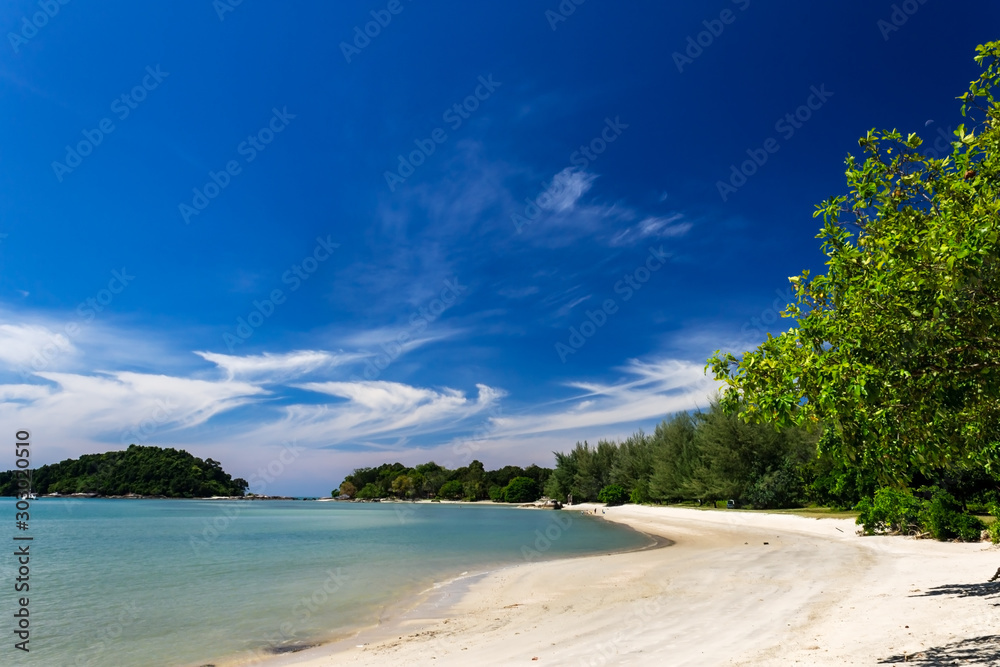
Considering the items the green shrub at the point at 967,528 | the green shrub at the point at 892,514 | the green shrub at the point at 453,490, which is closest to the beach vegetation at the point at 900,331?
the green shrub at the point at 967,528

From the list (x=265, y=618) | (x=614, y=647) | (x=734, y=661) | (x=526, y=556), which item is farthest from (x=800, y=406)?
(x=526, y=556)

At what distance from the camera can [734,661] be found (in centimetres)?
878

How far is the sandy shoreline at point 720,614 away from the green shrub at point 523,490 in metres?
129

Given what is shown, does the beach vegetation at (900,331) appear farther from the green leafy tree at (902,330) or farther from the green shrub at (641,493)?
the green shrub at (641,493)

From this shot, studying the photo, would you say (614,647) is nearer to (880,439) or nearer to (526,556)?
(880,439)

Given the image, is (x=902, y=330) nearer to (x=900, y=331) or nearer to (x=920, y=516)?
(x=900, y=331)

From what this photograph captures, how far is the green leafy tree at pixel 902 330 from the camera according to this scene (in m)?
6.23

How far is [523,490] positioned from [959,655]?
14818cm

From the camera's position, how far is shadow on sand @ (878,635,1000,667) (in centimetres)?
772

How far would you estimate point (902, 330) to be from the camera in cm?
661

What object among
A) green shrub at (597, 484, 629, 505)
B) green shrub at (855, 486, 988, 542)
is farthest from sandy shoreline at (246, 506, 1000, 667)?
green shrub at (597, 484, 629, 505)

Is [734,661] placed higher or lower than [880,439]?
lower

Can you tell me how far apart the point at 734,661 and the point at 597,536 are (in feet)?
124

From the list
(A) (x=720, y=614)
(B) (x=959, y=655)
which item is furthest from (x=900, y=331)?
(A) (x=720, y=614)
